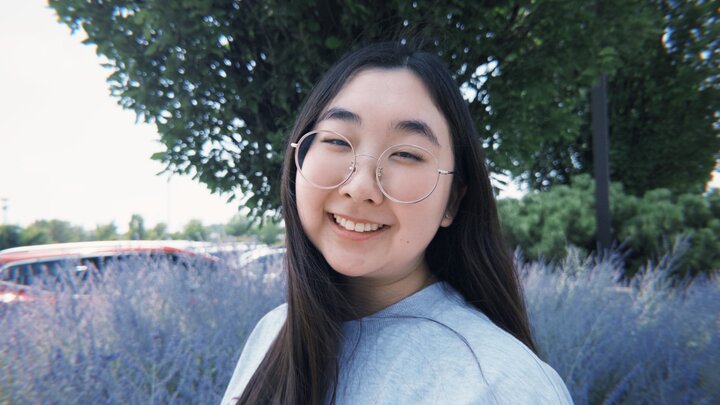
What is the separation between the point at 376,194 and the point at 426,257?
34 cm

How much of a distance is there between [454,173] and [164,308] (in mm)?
1981

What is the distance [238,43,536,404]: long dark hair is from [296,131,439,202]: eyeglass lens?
0.14 metres

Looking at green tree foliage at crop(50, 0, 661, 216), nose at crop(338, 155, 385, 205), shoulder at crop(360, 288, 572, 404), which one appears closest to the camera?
shoulder at crop(360, 288, 572, 404)

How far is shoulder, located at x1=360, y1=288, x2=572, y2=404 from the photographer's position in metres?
0.83

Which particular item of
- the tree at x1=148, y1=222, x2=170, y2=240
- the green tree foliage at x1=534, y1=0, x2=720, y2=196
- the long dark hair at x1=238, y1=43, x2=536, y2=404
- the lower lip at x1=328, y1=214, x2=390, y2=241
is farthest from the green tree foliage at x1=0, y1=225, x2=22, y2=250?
the lower lip at x1=328, y1=214, x2=390, y2=241

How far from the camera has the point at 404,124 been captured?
3.54 feet

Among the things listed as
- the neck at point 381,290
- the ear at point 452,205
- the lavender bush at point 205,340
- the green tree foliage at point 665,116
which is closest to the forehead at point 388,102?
the ear at point 452,205

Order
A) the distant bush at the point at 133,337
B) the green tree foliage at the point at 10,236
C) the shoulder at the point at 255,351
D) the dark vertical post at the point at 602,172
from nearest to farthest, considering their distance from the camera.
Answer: the shoulder at the point at 255,351 < the distant bush at the point at 133,337 < the dark vertical post at the point at 602,172 < the green tree foliage at the point at 10,236

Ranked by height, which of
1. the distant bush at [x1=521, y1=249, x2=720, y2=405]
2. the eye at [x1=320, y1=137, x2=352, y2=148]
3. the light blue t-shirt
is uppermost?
the eye at [x1=320, y1=137, x2=352, y2=148]

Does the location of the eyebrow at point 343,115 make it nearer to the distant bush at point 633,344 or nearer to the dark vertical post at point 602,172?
the distant bush at point 633,344

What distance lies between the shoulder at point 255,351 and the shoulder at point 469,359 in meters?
0.47

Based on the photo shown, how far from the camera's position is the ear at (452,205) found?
1233 mm

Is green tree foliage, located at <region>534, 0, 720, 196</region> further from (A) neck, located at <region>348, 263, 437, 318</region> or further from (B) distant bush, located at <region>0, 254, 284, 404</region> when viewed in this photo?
(A) neck, located at <region>348, 263, 437, 318</region>

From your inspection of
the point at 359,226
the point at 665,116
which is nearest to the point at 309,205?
the point at 359,226
